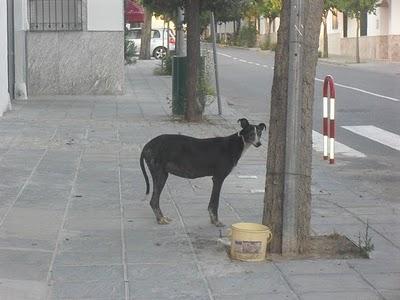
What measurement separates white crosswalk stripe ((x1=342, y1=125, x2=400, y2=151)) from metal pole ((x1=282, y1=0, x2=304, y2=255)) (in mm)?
7335

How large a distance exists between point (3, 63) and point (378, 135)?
7952 millimetres

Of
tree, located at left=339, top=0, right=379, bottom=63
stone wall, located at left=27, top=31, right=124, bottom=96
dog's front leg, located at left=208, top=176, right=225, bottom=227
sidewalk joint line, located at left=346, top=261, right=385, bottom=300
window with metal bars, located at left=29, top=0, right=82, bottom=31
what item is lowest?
sidewalk joint line, located at left=346, top=261, right=385, bottom=300

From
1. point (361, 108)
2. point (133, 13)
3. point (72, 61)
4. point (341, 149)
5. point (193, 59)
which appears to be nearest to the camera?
point (341, 149)

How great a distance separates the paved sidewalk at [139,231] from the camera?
571cm

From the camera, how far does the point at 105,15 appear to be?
21109 mm

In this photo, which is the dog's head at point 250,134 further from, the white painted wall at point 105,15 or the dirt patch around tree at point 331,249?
the white painted wall at point 105,15

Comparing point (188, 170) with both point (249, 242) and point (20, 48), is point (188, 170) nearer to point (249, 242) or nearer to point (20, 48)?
point (249, 242)

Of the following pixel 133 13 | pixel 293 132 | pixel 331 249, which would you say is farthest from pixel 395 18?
pixel 293 132

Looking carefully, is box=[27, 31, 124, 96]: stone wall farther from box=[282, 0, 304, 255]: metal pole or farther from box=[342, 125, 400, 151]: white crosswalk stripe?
box=[282, 0, 304, 255]: metal pole

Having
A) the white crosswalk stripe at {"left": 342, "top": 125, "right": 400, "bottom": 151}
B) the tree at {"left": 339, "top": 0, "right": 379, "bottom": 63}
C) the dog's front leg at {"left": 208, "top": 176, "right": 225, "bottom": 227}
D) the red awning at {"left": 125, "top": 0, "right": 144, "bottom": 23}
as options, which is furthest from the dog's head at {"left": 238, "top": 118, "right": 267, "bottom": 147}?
the tree at {"left": 339, "top": 0, "right": 379, "bottom": 63}

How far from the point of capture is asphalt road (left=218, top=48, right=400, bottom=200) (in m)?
11.7

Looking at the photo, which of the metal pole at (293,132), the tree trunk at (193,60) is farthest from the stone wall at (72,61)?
the metal pole at (293,132)

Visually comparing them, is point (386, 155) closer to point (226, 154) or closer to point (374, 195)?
point (374, 195)

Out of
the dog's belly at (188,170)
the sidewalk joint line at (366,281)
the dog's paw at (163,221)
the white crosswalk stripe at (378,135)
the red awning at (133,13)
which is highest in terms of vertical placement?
the red awning at (133,13)
